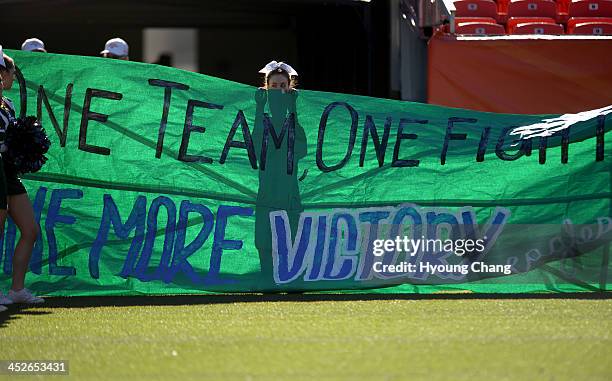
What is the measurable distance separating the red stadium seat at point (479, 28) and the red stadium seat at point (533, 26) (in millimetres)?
240

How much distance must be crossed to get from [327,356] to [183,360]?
709 mm

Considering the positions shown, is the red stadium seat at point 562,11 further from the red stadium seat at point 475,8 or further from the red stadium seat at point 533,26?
the red stadium seat at point 475,8

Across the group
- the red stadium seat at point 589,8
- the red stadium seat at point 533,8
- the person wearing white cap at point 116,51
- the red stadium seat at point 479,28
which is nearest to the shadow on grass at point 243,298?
the person wearing white cap at point 116,51

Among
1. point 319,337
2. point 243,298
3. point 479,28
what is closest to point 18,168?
point 243,298

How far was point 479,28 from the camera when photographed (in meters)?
14.1

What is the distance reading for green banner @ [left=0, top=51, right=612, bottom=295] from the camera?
8680 millimetres

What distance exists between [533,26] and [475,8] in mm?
963

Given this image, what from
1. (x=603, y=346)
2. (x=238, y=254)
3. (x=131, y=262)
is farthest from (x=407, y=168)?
(x=603, y=346)

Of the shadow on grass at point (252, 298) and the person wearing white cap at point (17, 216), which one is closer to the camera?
the person wearing white cap at point (17, 216)

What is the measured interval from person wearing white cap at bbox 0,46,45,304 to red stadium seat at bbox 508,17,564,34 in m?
7.60

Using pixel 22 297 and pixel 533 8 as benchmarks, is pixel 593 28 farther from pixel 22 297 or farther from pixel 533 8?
pixel 22 297

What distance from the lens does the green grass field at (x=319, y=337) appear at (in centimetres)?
551

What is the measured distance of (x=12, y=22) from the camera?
21.8m

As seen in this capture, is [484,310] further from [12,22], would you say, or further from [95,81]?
[12,22]
